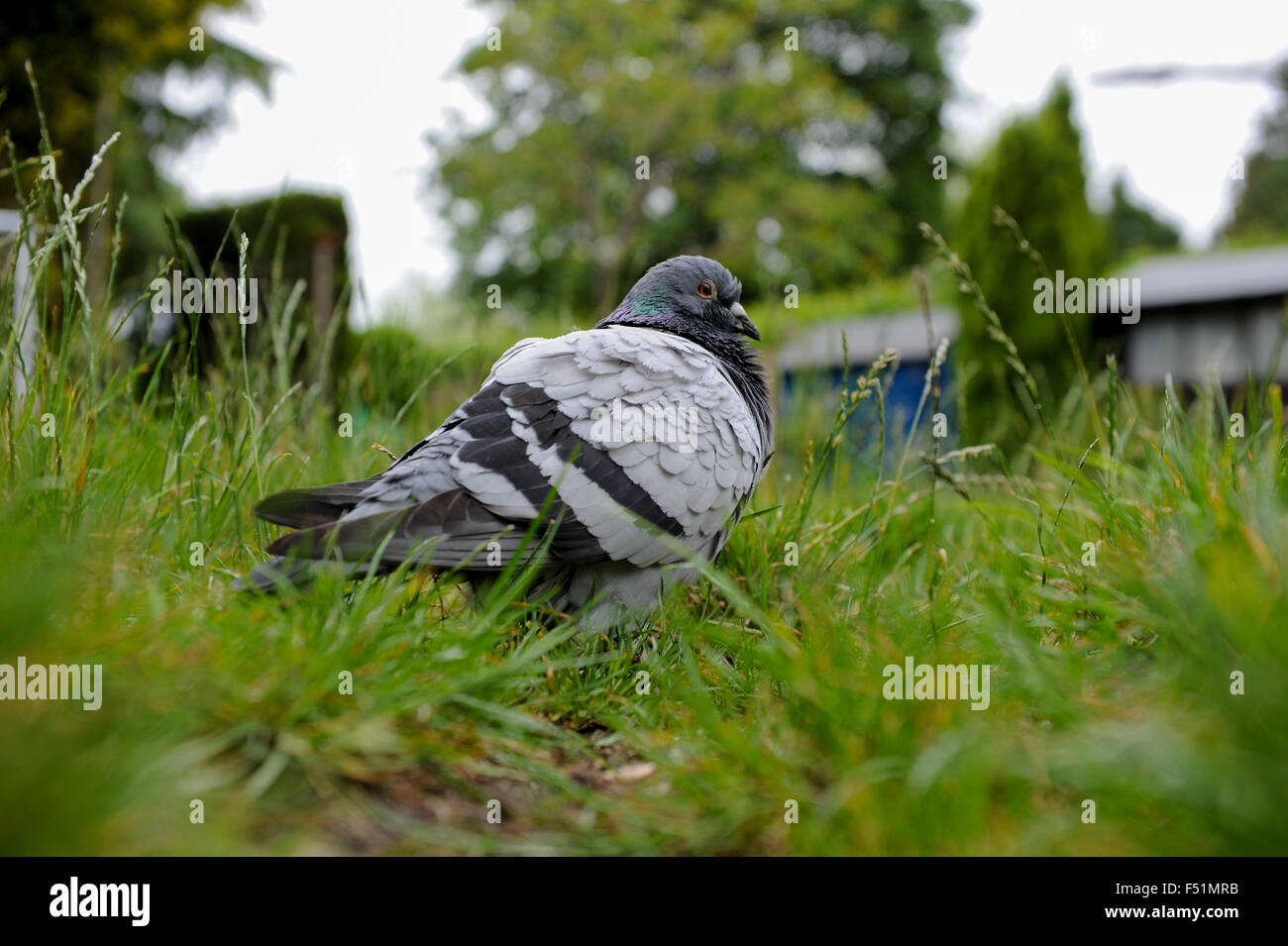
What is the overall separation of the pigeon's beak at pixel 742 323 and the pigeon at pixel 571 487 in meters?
0.49

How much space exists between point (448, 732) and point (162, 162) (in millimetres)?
19690

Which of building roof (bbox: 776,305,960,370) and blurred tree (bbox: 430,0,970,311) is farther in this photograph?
blurred tree (bbox: 430,0,970,311)

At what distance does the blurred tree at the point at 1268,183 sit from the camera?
33062mm

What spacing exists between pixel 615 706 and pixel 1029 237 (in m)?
8.34

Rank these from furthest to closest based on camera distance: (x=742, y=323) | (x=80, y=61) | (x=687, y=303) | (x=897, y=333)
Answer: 1. (x=897, y=333)
2. (x=80, y=61)
3. (x=742, y=323)
4. (x=687, y=303)

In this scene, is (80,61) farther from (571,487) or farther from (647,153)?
(571,487)

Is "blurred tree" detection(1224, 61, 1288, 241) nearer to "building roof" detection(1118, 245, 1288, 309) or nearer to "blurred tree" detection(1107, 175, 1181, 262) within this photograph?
"blurred tree" detection(1107, 175, 1181, 262)

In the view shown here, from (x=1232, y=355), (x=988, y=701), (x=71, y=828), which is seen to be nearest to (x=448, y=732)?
(x=71, y=828)

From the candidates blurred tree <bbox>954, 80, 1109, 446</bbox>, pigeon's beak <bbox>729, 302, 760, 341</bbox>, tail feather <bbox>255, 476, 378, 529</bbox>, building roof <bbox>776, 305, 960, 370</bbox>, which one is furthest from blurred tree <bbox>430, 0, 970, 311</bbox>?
tail feather <bbox>255, 476, 378, 529</bbox>

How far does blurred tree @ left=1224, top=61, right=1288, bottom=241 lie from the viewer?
33062 millimetres

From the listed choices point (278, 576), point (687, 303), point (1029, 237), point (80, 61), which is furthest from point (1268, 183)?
point (278, 576)

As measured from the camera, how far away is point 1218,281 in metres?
10.4

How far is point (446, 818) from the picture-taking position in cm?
177
